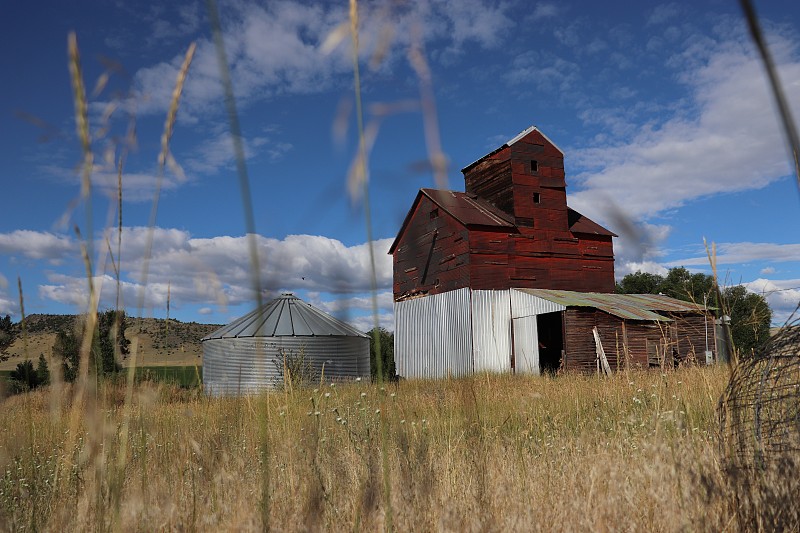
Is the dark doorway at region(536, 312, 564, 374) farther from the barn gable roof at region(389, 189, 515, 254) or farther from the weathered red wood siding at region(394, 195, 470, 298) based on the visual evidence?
the barn gable roof at region(389, 189, 515, 254)

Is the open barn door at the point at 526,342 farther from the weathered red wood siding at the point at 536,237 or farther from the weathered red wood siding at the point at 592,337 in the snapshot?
the weathered red wood siding at the point at 536,237

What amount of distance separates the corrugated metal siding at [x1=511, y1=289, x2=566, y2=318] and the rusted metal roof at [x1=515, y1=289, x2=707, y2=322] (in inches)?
5.7

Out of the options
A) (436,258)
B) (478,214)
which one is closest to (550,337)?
(436,258)

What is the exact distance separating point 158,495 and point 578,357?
53.8 feet

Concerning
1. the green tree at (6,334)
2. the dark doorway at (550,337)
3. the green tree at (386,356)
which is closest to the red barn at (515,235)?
the dark doorway at (550,337)

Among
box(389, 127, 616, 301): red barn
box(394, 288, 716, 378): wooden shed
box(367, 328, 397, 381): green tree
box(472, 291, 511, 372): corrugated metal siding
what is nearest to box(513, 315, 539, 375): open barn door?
box(394, 288, 716, 378): wooden shed

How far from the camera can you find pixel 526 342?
1955 centimetres

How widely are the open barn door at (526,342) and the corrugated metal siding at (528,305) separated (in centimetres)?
22

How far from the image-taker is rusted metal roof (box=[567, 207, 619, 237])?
74.1ft

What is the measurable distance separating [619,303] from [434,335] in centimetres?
711

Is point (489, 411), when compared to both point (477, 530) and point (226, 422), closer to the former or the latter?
point (226, 422)

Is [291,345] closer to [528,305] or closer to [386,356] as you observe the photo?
[528,305]

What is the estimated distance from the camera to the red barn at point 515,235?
67.5ft

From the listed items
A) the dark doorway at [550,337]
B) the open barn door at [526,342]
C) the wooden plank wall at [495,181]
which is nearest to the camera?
the open barn door at [526,342]
